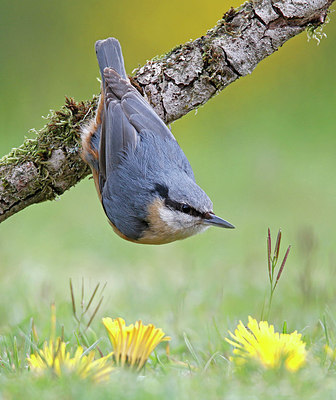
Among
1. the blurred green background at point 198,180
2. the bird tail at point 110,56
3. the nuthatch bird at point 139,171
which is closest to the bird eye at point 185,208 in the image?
the nuthatch bird at point 139,171

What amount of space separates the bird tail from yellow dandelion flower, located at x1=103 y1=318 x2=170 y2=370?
2133 millimetres

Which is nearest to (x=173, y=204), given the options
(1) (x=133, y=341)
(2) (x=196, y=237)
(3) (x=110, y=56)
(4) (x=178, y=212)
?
(4) (x=178, y=212)

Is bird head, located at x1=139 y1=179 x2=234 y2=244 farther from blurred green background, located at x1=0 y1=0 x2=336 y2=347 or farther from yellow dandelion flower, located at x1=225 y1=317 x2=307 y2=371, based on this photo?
yellow dandelion flower, located at x1=225 y1=317 x2=307 y2=371

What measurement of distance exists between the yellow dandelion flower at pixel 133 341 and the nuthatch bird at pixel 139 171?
1.30 m

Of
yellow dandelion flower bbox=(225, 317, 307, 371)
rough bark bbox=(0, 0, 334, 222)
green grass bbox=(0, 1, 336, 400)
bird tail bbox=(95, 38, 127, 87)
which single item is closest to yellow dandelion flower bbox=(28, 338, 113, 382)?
green grass bbox=(0, 1, 336, 400)

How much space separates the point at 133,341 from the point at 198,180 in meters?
5.56

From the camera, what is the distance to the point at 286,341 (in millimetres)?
1880

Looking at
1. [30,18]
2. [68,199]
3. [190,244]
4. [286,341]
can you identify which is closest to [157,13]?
[30,18]

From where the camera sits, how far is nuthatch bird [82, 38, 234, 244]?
10.3ft

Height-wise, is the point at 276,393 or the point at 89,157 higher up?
the point at 89,157

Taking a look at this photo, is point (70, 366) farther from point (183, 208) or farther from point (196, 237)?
point (196, 237)

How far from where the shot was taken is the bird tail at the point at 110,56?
12.2 feet

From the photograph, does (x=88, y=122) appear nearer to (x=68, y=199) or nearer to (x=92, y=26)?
(x=68, y=199)

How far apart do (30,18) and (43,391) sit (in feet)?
25.4
